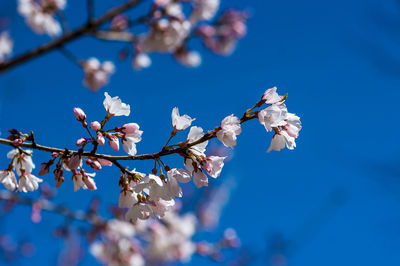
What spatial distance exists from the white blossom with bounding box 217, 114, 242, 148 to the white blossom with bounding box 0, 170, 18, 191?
0.97 meters

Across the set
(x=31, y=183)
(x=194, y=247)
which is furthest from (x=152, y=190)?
(x=194, y=247)

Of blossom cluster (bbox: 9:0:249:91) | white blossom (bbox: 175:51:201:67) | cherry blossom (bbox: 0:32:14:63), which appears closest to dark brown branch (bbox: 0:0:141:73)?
blossom cluster (bbox: 9:0:249:91)

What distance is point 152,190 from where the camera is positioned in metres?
1.42

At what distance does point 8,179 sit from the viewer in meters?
1.63

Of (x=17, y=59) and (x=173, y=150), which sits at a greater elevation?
(x=17, y=59)

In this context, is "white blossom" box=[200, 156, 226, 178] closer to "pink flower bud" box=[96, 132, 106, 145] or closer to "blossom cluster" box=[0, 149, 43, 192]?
"pink flower bud" box=[96, 132, 106, 145]

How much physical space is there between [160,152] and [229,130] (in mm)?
255

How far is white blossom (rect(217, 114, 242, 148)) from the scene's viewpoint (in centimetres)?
131

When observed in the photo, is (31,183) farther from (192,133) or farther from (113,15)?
(113,15)

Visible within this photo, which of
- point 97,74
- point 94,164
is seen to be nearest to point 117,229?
point 97,74

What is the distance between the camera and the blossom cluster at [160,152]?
1.36 meters

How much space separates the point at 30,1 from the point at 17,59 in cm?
259

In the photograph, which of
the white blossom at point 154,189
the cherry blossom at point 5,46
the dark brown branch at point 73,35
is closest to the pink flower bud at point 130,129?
the white blossom at point 154,189

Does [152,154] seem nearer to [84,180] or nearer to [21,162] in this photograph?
[84,180]
